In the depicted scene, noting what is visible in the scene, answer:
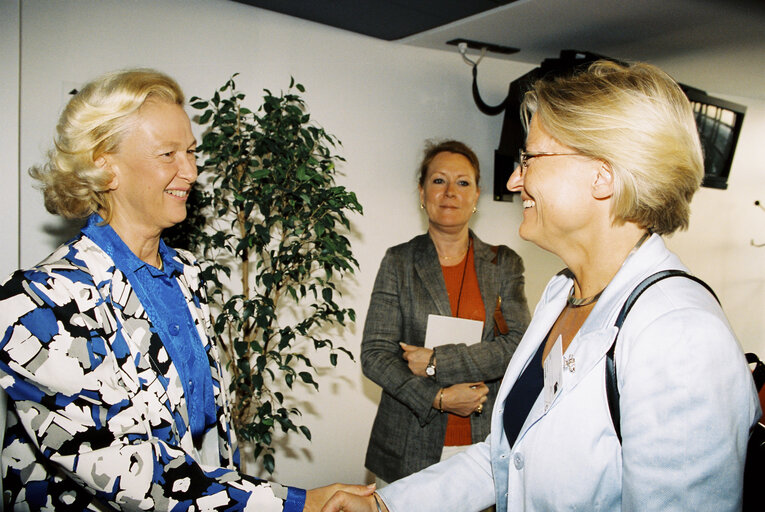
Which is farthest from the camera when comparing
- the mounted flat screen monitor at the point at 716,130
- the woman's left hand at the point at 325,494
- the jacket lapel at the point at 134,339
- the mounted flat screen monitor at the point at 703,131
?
the mounted flat screen monitor at the point at 716,130

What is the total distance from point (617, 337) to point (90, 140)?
145cm

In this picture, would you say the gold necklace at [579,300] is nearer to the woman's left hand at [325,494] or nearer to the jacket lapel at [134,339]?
the woman's left hand at [325,494]

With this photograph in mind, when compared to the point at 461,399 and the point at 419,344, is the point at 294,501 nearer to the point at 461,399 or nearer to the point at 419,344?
the point at 461,399

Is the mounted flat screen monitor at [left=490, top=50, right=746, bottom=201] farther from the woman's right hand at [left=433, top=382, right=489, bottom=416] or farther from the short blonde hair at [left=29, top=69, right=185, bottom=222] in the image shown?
the short blonde hair at [left=29, top=69, right=185, bottom=222]

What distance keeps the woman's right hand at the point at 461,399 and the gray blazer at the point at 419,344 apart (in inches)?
1.6

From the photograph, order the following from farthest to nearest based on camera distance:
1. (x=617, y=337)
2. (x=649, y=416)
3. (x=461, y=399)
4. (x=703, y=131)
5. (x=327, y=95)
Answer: (x=703, y=131)
(x=327, y=95)
(x=461, y=399)
(x=617, y=337)
(x=649, y=416)

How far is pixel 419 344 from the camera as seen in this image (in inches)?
93.9

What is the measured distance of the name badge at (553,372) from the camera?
1202mm

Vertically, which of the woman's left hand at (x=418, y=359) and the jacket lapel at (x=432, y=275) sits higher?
the jacket lapel at (x=432, y=275)

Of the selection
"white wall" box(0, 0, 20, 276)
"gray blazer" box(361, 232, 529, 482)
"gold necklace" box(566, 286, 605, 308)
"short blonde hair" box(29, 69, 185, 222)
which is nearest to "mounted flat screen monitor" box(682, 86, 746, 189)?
"gray blazer" box(361, 232, 529, 482)

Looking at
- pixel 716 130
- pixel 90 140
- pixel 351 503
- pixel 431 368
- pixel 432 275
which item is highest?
pixel 716 130

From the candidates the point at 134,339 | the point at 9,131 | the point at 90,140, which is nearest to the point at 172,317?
the point at 134,339

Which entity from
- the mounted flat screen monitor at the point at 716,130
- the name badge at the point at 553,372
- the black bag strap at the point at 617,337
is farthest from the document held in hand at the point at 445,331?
the mounted flat screen monitor at the point at 716,130

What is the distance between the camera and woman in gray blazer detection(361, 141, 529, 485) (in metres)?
2.23
